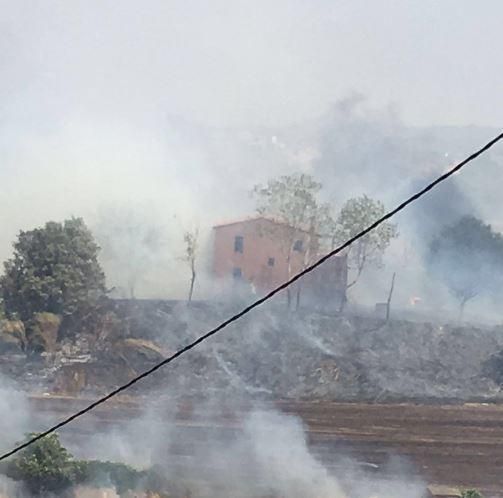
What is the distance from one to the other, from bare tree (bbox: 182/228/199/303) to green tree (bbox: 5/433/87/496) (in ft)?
16.3

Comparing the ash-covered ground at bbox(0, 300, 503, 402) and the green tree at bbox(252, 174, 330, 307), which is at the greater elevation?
the green tree at bbox(252, 174, 330, 307)

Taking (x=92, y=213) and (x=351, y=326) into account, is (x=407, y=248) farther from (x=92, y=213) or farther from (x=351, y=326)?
(x=92, y=213)

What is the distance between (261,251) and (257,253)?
0.07m

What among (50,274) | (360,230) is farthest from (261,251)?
(50,274)

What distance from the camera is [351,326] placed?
48.6 ft

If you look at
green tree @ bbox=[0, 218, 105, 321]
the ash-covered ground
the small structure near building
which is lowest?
the ash-covered ground

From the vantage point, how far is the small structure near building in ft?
47.8

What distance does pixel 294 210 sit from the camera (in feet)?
48.2

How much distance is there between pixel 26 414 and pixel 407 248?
20.7 feet

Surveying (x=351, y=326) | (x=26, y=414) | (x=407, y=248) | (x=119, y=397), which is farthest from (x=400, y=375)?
(x=26, y=414)

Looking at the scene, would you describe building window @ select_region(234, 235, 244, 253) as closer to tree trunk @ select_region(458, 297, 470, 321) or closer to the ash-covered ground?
the ash-covered ground

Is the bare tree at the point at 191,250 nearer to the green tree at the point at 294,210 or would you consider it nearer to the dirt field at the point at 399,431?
the green tree at the point at 294,210

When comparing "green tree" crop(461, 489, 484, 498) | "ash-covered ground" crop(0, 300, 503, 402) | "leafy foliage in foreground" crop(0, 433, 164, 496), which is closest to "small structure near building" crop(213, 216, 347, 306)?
"ash-covered ground" crop(0, 300, 503, 402)

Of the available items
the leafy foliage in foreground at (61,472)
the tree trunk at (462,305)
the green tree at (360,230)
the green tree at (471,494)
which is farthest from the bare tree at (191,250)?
the green tree at (471,494)
